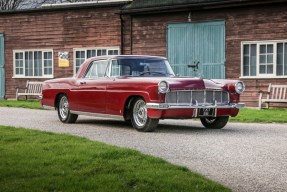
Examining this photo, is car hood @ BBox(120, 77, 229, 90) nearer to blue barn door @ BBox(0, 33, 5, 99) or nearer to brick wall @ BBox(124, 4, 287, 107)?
brick wall @ BBox(124, 4, 287, 107)

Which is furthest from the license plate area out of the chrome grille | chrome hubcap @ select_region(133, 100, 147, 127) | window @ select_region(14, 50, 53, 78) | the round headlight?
Result: window @ select_region(14, 50, 53, 78)

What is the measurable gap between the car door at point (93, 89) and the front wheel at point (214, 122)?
90.5 inches

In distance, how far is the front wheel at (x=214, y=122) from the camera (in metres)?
12.7

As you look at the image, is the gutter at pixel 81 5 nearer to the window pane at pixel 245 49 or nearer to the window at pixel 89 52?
the window at pixel 89 52

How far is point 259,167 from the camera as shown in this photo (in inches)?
291

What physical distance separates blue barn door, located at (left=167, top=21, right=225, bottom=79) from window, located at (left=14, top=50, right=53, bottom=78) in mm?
6811

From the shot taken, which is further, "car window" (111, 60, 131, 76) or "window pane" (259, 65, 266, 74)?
"window pane" (259, 65, 266, 74)

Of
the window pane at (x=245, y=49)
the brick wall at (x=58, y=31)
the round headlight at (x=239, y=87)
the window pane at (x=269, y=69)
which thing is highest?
the brick wall at (x=58, y=31)

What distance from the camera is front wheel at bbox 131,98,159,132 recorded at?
11.6 metres

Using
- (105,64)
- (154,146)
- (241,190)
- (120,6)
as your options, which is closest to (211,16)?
(120,6)

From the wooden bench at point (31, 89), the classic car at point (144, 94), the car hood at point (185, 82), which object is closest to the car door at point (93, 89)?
the classic car at point (144, 94)

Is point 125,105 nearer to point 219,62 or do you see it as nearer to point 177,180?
point 177,180

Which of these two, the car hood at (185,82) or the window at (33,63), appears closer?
the car hood at (185,82)

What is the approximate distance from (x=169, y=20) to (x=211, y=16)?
198 centimetres
